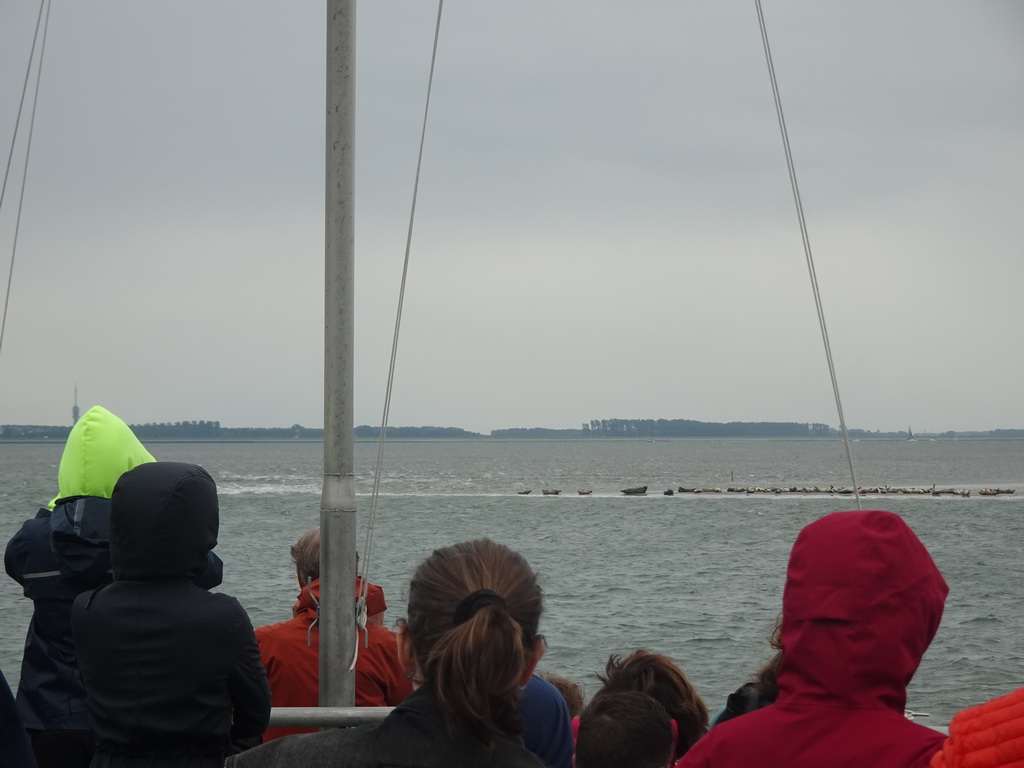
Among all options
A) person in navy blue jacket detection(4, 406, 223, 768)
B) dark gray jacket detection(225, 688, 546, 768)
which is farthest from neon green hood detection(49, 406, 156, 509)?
dark gray jacket detection(225, 688, 546, 768)

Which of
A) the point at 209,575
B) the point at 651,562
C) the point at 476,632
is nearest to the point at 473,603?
the point at 476,632

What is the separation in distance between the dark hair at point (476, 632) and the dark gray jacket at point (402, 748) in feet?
0.10

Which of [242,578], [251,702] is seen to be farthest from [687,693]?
[242,578]

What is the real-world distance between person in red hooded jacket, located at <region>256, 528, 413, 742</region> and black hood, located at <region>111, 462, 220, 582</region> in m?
0.87

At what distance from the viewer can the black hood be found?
262cm

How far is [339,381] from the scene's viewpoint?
3330 mm

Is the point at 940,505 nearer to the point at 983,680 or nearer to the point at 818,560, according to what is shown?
the point at 983,680

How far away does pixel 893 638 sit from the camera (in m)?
1.83

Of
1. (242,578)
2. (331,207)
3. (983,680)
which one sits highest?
(331,207)

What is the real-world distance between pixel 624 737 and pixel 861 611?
1.20 meters

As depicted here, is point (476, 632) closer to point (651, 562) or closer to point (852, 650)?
point (852, 650)

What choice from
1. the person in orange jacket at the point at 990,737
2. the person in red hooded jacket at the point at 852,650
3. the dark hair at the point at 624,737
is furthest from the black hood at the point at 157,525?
the person in orange jacket at the point at 990,737

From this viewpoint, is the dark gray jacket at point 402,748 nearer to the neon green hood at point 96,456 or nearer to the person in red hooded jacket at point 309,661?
the person in red hooded jacket at point 309,661

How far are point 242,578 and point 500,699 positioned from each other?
107 feet
